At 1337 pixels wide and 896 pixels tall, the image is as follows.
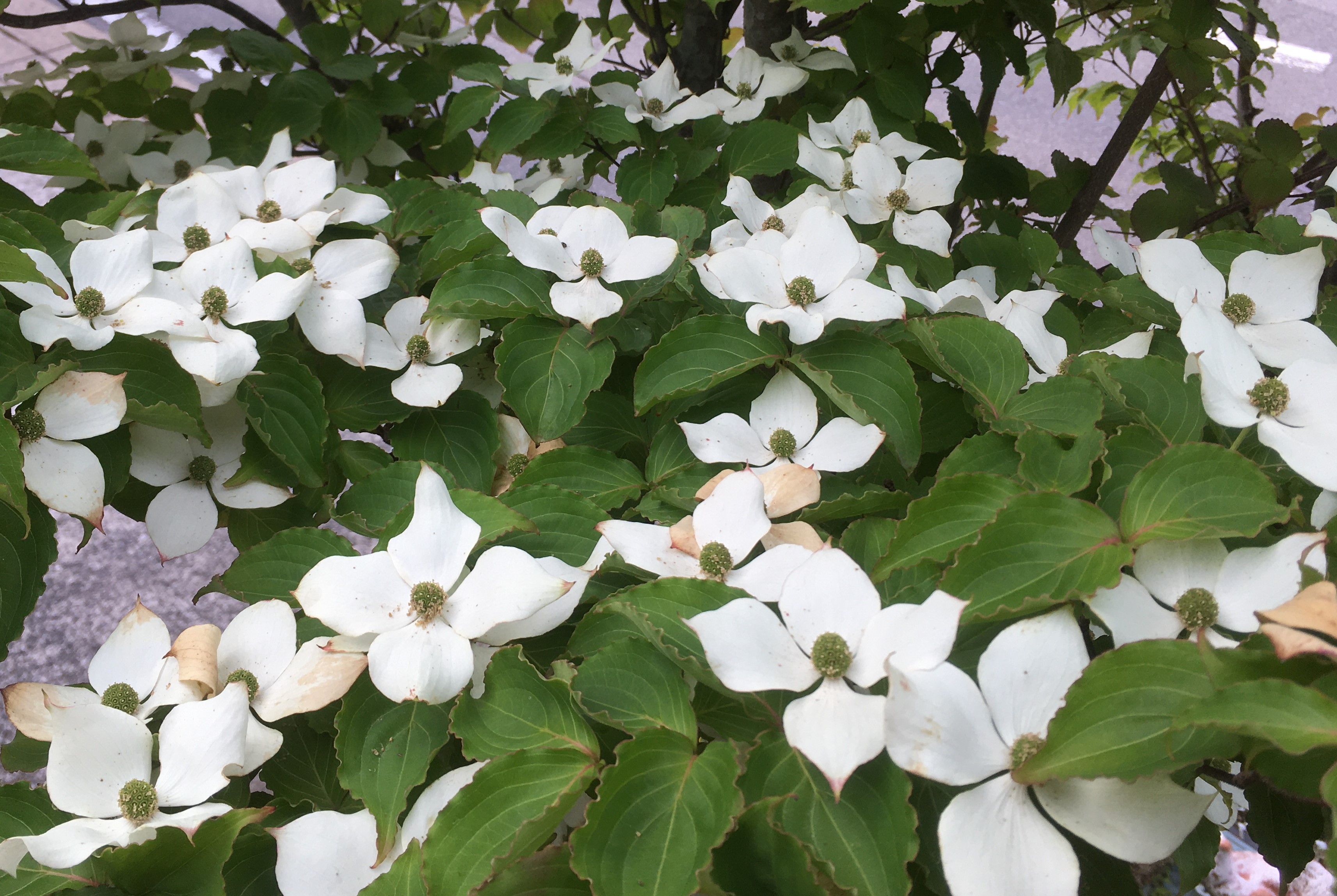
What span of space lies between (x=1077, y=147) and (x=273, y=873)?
3941 millimetres

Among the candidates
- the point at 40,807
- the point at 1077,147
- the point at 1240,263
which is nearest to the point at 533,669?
the point at 40,807

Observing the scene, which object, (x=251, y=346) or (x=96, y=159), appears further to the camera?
(x=96, y=159)

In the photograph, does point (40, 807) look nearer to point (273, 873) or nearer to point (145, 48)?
point (273, 873)

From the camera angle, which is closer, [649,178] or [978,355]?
[978,355]

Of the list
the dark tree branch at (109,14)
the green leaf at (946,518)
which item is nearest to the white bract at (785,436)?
the green leaf at (946,518)

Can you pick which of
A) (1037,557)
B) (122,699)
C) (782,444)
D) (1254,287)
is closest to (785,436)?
(782,444)

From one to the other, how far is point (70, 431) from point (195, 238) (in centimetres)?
23

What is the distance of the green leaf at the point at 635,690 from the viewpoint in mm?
448

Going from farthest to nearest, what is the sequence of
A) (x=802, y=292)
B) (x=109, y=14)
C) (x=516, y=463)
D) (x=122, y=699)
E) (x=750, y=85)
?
(x=109, y=14) → (x=750, y=85) → (x=516, y=463) → (x=802, y=292) → (x=122, y=699)

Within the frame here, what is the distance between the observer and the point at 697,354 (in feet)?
2.07

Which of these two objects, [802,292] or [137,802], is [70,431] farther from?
[802,292]

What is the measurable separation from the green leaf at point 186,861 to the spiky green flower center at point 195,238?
0.48m

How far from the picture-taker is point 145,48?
4.62ft

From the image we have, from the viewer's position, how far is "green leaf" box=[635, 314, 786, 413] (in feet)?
2.06
